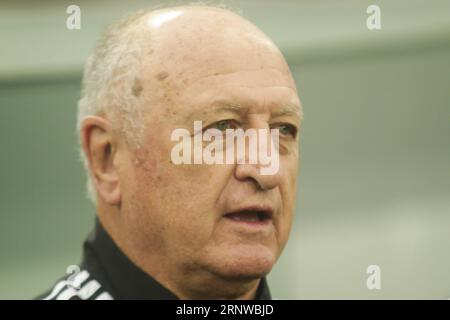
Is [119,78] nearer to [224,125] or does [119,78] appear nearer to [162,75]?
[162,75]

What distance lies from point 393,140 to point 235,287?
21.0 inches


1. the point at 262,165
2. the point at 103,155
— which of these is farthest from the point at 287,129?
the point at 103,155

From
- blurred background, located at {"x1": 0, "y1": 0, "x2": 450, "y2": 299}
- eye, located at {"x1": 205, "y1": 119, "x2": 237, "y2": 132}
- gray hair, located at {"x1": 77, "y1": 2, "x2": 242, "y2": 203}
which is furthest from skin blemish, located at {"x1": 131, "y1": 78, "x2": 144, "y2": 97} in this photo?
blurred background, located at {"x1": 0, "y1": 0, "x2": 450, "y2": 299}

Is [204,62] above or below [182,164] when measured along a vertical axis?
above

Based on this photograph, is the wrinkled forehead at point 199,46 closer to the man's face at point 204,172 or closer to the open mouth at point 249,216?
the man's face at point 204,172

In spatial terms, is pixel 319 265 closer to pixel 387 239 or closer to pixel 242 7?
pixel 387 239

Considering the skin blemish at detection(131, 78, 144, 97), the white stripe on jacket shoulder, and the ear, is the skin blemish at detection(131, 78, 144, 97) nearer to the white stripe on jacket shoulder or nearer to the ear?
the ear

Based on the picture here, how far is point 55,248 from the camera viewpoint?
1592mm

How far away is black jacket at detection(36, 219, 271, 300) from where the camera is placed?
1.36 meters

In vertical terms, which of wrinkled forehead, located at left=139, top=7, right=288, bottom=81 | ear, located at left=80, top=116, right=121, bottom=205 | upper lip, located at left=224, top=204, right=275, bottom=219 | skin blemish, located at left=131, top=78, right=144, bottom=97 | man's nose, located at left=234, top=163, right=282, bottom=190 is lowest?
upper lip, located at left=224, top=204, right=275, bottom=219

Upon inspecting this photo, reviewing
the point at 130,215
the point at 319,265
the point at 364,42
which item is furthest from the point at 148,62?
the point at 319,265

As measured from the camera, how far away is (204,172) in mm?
1326

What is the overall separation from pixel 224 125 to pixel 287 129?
0.13 metres

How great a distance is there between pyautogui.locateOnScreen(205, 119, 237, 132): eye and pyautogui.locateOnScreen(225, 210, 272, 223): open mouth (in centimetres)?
15
